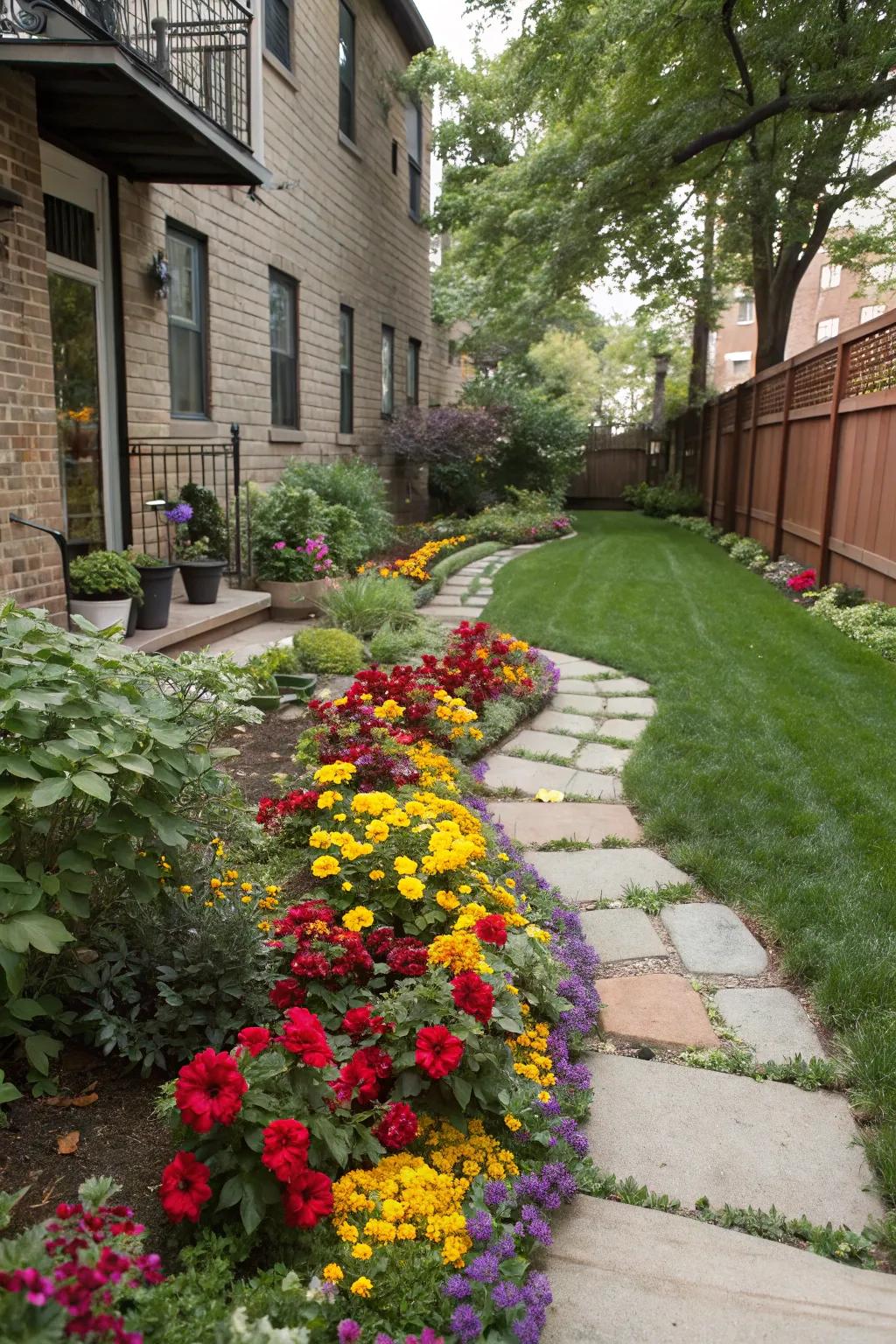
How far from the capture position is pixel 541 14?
35.4ft

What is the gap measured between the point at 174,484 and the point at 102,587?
2.11 meters

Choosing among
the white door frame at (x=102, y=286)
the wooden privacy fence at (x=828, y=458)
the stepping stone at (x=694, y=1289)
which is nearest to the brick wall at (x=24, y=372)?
the white door frame at (x=102, y=286)

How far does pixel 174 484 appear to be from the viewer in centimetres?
696

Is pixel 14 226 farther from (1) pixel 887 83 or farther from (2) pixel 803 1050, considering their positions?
(1) pixel 887 83

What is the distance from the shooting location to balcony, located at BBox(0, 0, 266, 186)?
14.3 ft

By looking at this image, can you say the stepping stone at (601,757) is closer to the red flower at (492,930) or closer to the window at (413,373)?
the red flower at (492,930)

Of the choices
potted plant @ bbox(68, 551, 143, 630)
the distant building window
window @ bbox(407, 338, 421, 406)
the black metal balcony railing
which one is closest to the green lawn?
potted plant @ bbox(68, 551, 143, 630)

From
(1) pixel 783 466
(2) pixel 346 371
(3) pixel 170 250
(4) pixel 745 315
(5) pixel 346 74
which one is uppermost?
(4) pixel 745 315

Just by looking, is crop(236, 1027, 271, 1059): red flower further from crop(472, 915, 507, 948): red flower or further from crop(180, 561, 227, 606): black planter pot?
crop(180, 561, 227, 606): black planter pot

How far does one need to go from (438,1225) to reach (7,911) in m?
0.91

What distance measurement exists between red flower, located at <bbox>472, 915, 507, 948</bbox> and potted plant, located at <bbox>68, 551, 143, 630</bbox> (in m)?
3.53

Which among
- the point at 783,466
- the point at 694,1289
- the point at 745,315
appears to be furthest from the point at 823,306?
the point at 694,1289

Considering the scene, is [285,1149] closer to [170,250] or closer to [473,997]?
[473,997]

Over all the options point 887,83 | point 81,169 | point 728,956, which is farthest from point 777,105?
point 728,956
